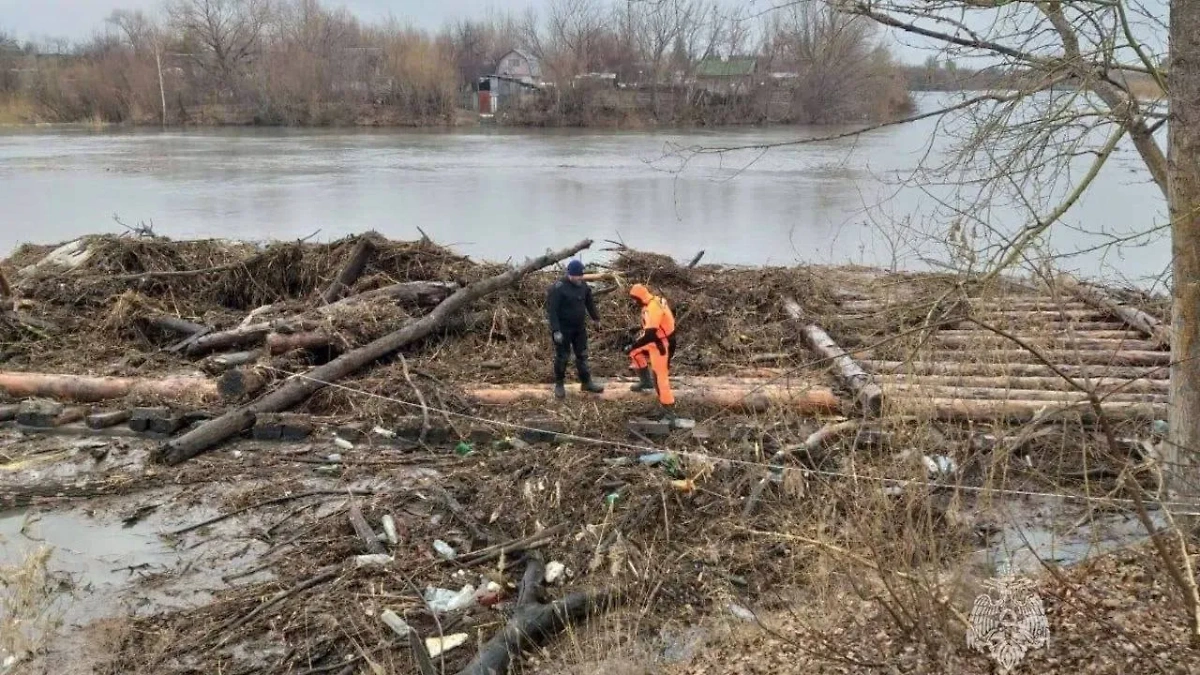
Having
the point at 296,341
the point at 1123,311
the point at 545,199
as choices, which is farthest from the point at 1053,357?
the point at 545,199

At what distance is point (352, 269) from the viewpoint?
10086 mm

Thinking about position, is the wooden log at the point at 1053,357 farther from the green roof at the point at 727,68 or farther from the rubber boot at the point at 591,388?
the green roof at the point at 727,68

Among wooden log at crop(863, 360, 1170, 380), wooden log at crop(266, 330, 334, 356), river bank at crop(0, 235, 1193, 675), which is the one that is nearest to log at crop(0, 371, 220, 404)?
river bank at crop(0, 235, 1193, 675)

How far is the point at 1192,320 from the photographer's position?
3840mm

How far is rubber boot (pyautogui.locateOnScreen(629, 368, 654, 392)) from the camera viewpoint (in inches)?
283

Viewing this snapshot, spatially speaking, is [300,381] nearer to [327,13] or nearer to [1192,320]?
[1192,320]

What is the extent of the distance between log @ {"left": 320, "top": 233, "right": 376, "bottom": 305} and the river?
335 centimetres

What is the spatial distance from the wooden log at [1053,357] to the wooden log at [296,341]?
210 inches

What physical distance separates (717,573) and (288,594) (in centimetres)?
227

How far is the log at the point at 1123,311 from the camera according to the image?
8086mm

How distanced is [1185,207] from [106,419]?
24.2ft

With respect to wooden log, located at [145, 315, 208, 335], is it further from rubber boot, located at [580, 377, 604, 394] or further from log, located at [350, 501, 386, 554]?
log, located at [350, 501, 386, 554]

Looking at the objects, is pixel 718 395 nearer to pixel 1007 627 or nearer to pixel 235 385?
pixel 1007 627

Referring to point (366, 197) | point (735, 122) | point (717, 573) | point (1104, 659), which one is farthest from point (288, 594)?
point (735, 122)
